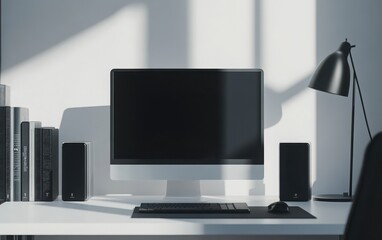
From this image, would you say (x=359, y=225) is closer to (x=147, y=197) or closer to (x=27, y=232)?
(x=27, y=232)

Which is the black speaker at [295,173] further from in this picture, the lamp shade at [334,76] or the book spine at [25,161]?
the book spine at [25,161]

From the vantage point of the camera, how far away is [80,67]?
233 cm

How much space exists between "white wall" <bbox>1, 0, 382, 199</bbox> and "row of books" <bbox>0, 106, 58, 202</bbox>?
9.0 inches

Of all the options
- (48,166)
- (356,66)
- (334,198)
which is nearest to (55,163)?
(48,166)

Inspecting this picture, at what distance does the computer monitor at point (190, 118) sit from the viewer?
2043 millimetres

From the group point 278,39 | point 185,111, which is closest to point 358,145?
point 278,39

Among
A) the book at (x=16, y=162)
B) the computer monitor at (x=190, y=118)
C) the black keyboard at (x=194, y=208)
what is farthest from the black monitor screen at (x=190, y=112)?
the book at (x=16, y=162)

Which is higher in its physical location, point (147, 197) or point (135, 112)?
point (135, 112)

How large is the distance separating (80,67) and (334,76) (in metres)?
0.97

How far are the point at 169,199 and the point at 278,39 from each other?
76cm

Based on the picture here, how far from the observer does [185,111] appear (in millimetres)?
2062

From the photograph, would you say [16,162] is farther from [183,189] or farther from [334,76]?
[334,76]

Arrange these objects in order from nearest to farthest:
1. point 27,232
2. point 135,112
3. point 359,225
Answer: point 359,225 → point 27,232 → point 135,112

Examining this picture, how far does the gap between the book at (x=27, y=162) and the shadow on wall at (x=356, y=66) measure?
1.08 m
